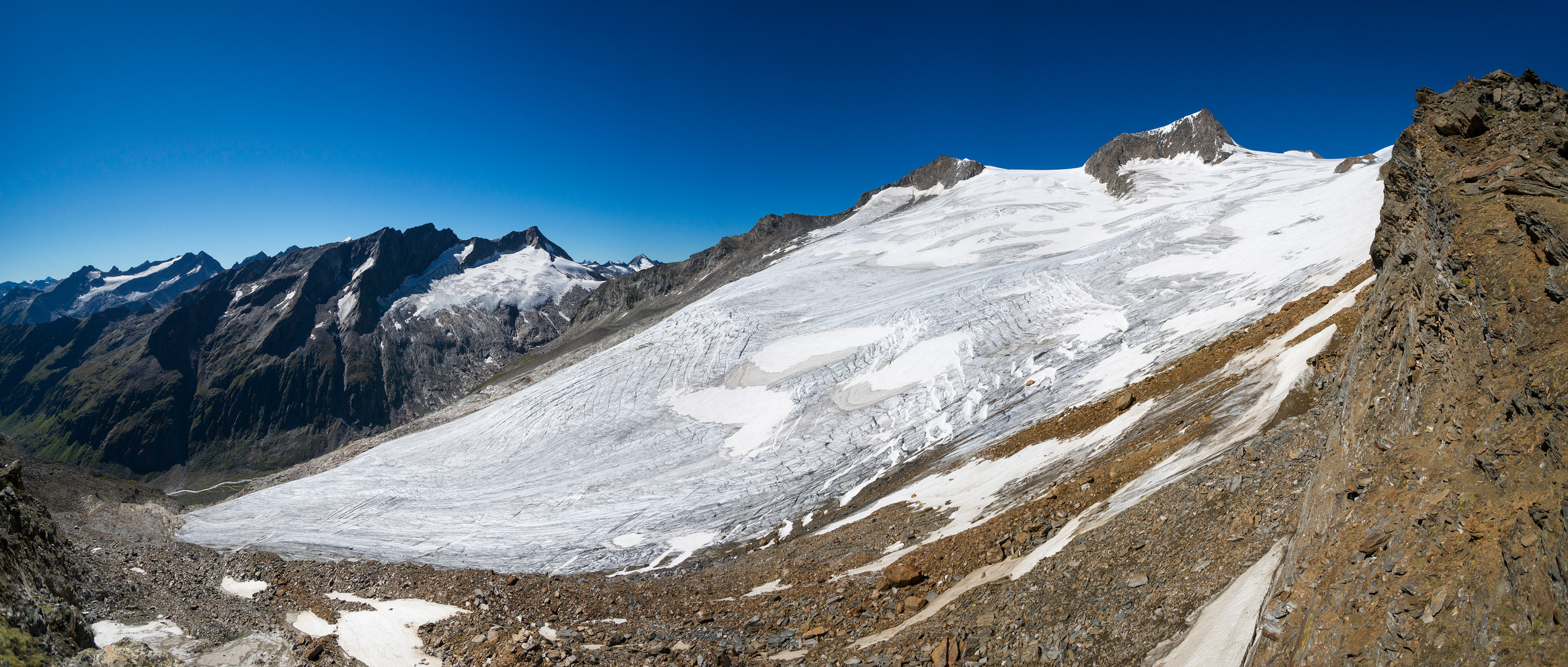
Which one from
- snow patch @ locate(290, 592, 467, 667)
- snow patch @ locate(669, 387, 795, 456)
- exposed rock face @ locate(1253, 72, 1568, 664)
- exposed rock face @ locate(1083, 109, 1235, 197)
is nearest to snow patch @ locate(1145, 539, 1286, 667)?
exposed rock face @ locate(1253, 72, 1568, 664)

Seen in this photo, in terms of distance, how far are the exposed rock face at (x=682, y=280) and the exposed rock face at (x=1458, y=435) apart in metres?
58.5

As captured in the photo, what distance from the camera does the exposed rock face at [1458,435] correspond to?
16.5 feet

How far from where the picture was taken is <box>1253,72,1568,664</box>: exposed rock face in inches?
198

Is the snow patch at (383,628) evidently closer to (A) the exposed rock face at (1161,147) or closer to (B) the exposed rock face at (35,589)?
(B) the exposed rock face at (35,589)

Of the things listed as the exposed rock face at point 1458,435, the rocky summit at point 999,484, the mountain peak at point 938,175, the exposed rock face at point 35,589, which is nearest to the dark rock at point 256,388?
the mountain peak at point 938,175

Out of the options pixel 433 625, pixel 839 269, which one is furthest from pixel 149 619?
pixel 839 269

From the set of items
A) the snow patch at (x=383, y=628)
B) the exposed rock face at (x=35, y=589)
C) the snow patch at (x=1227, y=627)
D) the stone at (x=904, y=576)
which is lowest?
the stone at (x=904, y=576)

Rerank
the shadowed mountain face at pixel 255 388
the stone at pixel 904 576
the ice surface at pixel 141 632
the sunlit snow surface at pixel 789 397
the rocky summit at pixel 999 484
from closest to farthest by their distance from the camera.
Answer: the rocky summit at pixel 999 484
the stone at pixel 904 576
the ice surface at pixel 141 632
the sunlit snow surface at pixel 789 397
the shadowed mountain face at pixel 255 388

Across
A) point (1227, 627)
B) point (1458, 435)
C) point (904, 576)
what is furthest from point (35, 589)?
point (1458, 435)

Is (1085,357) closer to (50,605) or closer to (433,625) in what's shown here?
(433,625)

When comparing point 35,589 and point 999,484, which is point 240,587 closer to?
point 35,589

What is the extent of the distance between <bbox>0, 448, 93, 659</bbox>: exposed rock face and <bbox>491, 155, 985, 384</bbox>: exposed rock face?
157 feet

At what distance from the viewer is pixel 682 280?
111m

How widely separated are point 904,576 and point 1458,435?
8.89 m
